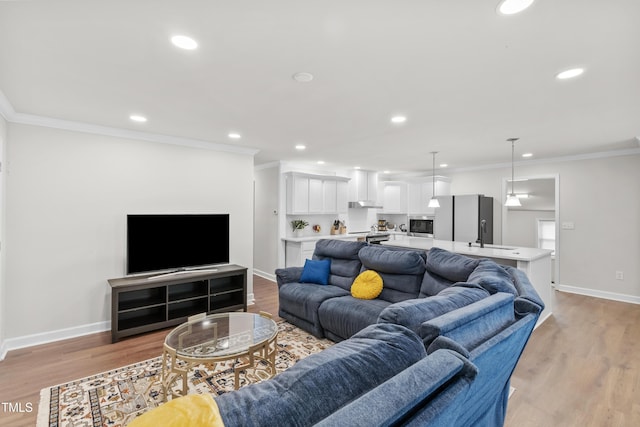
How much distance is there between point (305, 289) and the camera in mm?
3699

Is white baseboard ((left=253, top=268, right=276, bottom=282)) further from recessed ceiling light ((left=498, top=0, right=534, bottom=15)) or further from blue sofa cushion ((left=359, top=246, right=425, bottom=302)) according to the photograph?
recessed ceiling light ((left=498, top=0, right=534, bottom=15))

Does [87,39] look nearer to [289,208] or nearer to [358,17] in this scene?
[358,17]

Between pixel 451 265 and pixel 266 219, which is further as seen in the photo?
pixel 266 219

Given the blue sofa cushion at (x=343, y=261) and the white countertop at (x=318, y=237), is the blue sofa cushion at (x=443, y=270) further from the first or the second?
the white countertop at (x=318, y=237)

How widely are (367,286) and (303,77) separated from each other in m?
2.26

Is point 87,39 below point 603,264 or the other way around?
the other way around

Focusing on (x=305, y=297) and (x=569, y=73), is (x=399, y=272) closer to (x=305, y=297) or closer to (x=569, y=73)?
(x=305, y=297)

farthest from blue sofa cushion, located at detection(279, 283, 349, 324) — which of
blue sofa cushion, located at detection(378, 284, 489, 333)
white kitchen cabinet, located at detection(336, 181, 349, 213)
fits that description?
white kitchen cabinet, located at detection(336, 181, 349, 213)

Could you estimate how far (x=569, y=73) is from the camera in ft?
7.27

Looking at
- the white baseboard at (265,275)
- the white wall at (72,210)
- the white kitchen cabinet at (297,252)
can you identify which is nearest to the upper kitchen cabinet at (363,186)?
the white kitchen cabinet at (297,252)

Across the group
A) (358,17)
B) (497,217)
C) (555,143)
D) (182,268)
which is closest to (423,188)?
(497,217)

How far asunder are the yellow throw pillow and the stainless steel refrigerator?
365 centimetres

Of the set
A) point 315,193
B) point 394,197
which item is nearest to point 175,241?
point 315,193

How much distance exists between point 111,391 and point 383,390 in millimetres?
2595
